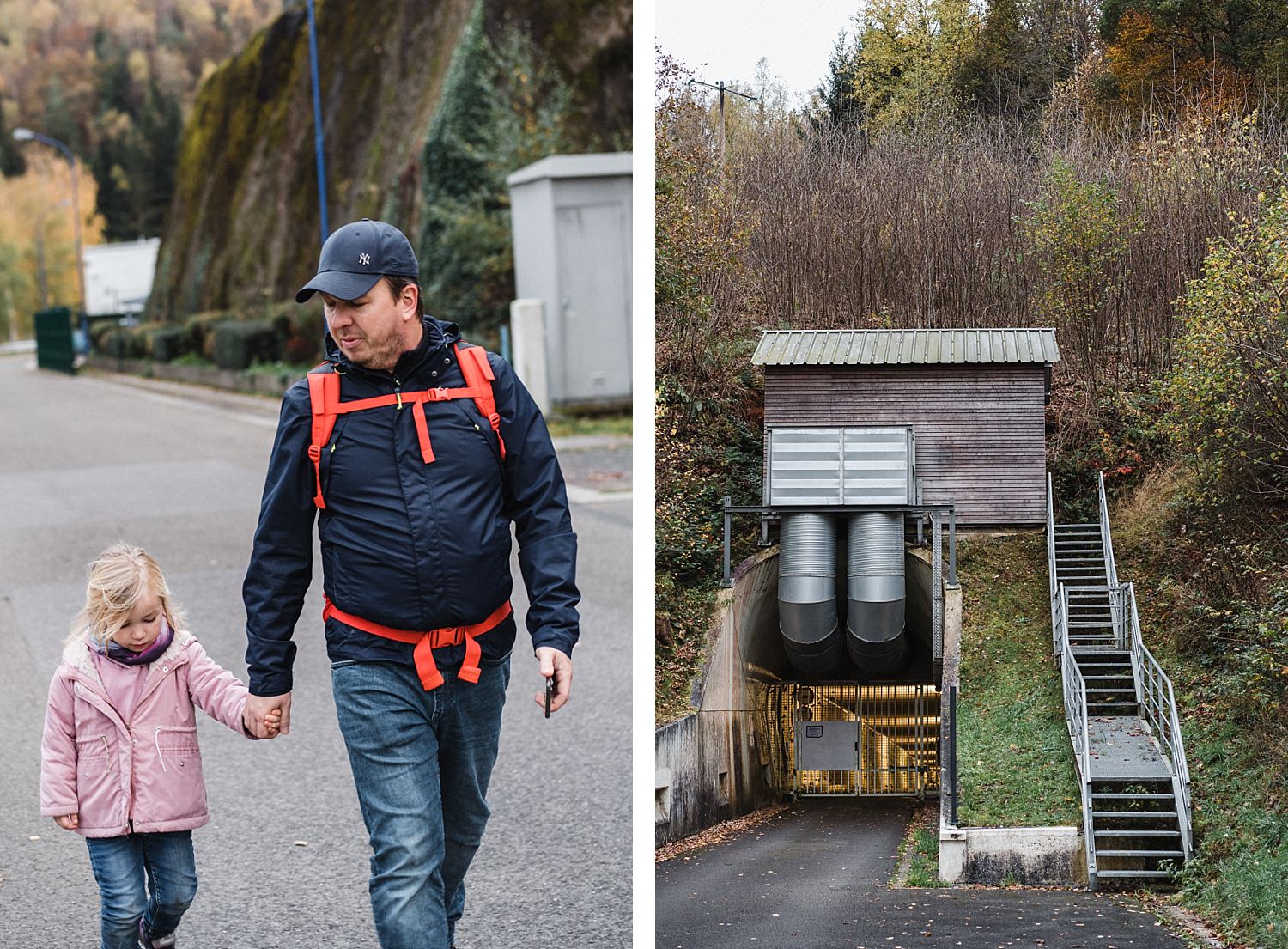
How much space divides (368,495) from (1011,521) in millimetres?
1639

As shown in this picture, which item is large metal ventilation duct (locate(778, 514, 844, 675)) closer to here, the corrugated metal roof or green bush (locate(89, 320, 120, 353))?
the corrugated metal roof

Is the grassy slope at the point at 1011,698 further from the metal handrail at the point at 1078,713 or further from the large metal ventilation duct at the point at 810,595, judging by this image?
the large metal ventilation duct at the point at 810,595

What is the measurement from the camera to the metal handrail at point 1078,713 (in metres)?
3.59

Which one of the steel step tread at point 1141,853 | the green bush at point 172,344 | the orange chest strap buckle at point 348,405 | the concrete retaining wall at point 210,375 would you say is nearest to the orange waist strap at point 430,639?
the orange chest strap buckle at point 348,405

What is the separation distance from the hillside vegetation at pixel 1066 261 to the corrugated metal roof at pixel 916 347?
0.04 m

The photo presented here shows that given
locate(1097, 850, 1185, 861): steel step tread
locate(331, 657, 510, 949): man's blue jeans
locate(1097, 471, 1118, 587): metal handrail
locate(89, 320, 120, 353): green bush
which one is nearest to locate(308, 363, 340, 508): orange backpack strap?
locate(331, 657, 510, 949): man's blue jeans

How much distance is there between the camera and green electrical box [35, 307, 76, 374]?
4344 cm

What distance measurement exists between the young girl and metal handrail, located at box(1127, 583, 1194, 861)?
88.0 inches

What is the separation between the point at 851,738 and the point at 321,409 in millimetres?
1603

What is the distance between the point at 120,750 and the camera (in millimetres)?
4023

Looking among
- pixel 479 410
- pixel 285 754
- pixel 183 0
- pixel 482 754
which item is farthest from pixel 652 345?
pixel 183 0

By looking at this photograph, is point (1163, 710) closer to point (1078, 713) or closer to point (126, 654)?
point (1078, 713)

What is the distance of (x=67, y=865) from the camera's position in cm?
551

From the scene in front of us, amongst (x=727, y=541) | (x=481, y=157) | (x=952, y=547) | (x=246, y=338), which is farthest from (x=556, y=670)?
(x=246, y=338)
